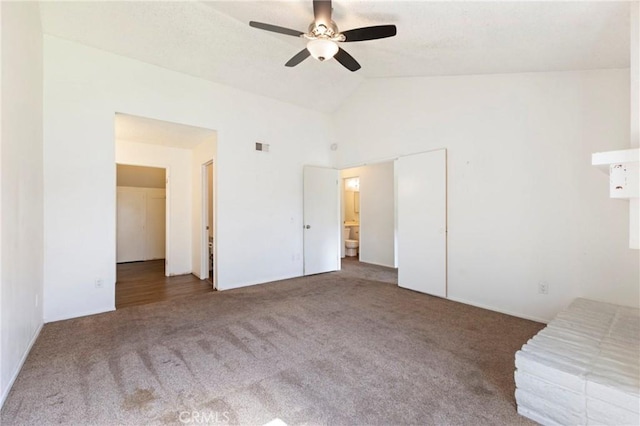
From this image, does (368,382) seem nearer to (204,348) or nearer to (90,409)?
(204,348)

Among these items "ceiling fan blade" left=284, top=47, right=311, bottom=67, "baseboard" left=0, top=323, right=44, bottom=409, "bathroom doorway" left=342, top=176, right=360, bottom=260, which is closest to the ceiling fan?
"ceiling fan blade" left=284, top=47, right=311, bottom=67

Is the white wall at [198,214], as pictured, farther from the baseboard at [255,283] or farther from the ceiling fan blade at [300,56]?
the ceiling fan blade at [300,56]

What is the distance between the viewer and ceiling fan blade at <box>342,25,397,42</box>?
8.09ft

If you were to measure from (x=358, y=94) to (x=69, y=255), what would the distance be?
5016mm

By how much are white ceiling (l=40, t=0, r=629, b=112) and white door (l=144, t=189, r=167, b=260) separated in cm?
453

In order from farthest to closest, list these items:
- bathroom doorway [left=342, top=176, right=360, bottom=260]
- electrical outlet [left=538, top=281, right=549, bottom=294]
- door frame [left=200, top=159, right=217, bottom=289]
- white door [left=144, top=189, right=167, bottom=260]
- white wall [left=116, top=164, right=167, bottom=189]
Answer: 1. bathroom doorway [left=342, top=176, right=360, bottom=260]
2. white door [left=144, top=189, right=167, bottom=260]
3. white wall [left=116, top=164, right=167, bottom=189]
4. door frame [left=200, top=159, right=217, bottom=289]
5. electrical outlet [left=538, top=281, right=549, bottom=294]

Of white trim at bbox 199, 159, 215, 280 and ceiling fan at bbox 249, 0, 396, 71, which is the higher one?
ceiling fan at bbox 249, 0, 396, 71

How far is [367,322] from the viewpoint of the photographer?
3.16 m

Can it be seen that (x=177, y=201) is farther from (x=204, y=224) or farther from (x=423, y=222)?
(x=423, y=222)

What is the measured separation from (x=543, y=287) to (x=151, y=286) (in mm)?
5619

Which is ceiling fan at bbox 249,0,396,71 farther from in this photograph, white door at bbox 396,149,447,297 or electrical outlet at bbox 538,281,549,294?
electrical outlet at bbox 538,281,549,294

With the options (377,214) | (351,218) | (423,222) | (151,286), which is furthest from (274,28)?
(351,218)

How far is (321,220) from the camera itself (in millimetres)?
5688

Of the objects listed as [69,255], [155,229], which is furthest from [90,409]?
[155,229]
